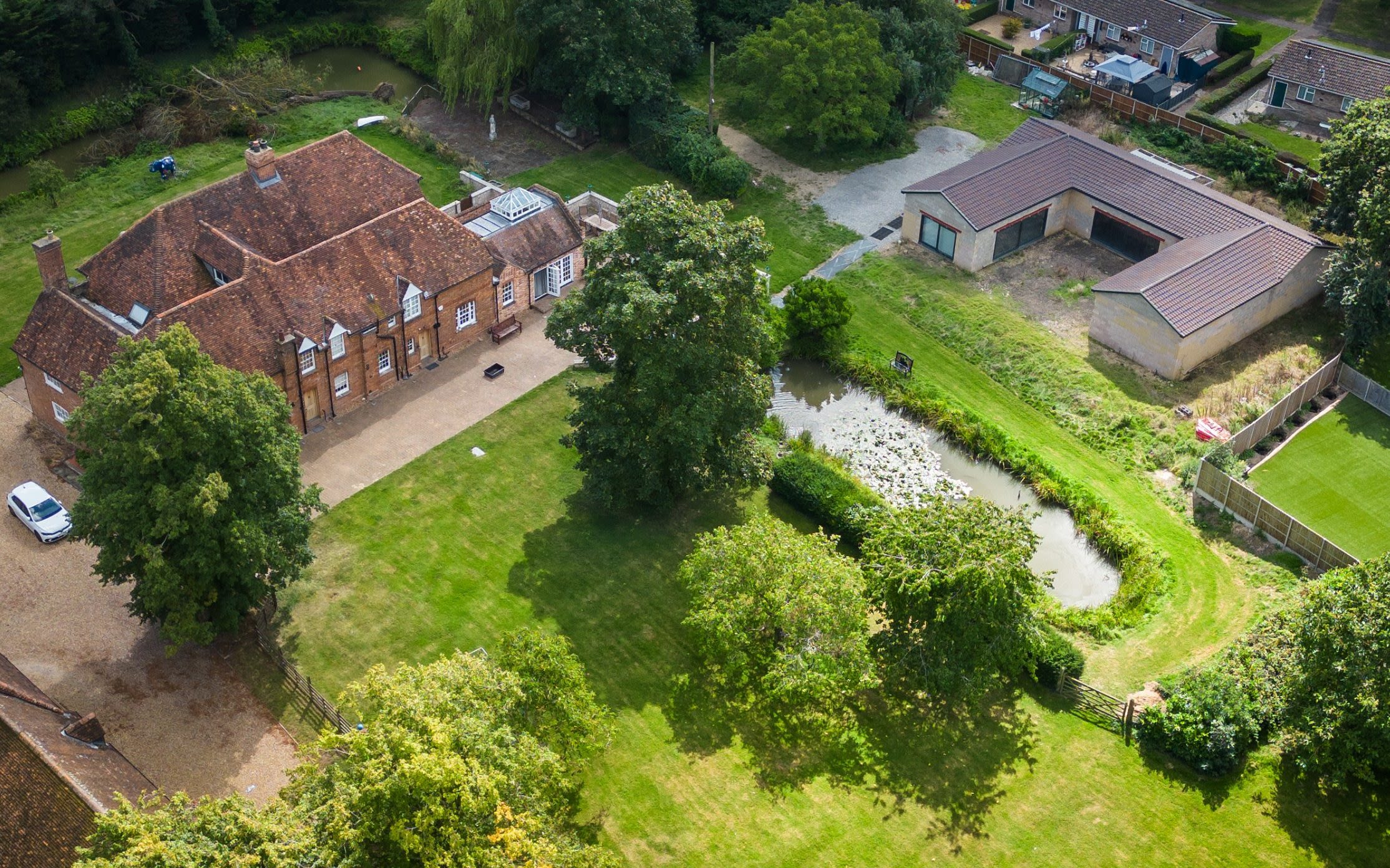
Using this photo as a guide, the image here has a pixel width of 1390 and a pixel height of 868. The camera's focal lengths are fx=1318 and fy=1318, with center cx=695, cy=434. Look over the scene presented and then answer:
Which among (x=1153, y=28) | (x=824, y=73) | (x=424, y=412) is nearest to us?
(x=424, y=412)

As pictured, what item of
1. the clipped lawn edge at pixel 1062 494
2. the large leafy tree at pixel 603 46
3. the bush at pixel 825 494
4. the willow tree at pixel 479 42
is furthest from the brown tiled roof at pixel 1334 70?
the willow tree at pixel 479 42

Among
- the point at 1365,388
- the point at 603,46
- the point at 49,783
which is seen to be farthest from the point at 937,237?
the point at 49,783

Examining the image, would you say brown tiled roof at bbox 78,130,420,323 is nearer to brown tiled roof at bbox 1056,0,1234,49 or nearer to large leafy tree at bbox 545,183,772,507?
large leafy tree at bbox 545,183,772,507

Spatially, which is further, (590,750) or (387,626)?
(387,626)

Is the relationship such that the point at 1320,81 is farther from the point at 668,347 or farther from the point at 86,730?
the point at 86,730

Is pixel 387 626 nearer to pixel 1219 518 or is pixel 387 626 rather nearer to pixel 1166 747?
pixel 1166 747

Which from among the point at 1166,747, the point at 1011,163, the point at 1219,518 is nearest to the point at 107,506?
the point at 1166,747
